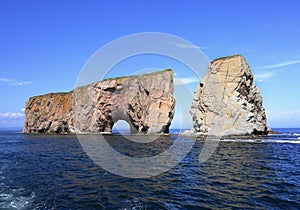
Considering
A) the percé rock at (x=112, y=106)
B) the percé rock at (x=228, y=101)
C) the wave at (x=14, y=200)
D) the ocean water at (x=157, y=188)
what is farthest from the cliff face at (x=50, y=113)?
the wave at (x=14, y=200)

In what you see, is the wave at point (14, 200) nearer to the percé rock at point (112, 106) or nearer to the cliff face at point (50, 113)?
the percé rock at point (112, 106)

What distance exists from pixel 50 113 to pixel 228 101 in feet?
273

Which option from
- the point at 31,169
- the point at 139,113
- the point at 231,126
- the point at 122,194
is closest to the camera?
the point at 122,194

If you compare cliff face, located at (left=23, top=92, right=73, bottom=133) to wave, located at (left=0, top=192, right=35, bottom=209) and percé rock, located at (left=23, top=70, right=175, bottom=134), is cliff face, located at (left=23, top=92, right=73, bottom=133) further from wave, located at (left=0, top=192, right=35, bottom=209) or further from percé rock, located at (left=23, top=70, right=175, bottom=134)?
wave, located at (left=0, top=192, right=35, bottom=209)

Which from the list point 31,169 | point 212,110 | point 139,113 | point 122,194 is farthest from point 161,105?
point 122,194

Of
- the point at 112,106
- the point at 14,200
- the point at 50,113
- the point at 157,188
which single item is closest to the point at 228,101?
the point at 112,106

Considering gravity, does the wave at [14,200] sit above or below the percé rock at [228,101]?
below

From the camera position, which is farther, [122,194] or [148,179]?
[148,179]

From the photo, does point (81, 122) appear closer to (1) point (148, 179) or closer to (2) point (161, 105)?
(2) point (161, 105)

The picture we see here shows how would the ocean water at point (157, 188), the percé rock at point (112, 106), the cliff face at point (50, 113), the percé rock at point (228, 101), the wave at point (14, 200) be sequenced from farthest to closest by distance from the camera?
the cliff face at point (50, 113) → the percé rock at point (112, 106) → the percé rock at point (228, 101) → the ocean water at point (157, 188) → the wave at point (14, 200)

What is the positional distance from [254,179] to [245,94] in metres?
59.0

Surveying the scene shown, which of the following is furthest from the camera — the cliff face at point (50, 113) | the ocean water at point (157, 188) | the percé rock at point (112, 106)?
the cliff face at point (50, 113)

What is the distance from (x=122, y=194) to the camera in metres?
15.6

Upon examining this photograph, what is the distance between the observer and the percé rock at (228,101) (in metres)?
67.2
